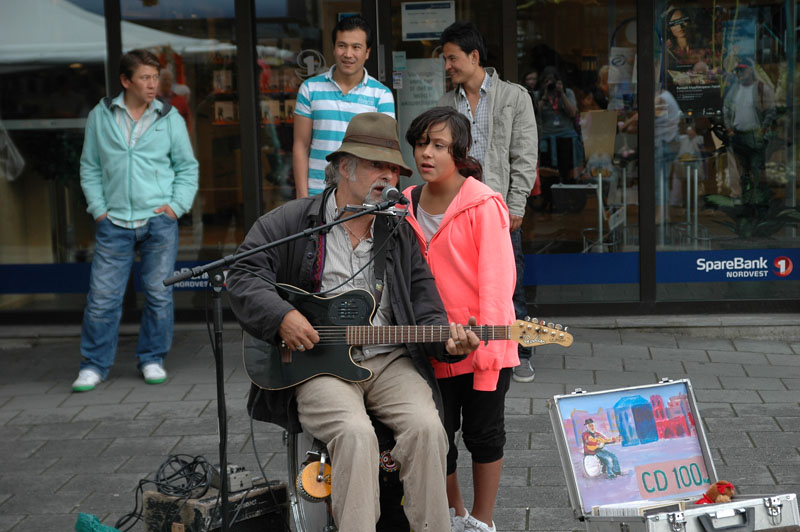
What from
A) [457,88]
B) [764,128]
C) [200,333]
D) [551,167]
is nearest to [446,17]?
[551,167]

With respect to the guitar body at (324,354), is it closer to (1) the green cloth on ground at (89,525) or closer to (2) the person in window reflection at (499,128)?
(1) the green cloth on ground at (89,525)

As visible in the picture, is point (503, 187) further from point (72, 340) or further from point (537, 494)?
point (72, 340)

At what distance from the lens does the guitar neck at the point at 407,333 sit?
12.5ft

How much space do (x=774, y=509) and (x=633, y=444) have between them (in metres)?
0.57

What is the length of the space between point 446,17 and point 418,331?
4.25 metres

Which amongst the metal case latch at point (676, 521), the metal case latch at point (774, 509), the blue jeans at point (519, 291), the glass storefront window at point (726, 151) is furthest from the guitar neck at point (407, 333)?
the glass storefront window at point (726, 151)

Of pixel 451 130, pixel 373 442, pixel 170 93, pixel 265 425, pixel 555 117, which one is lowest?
pixel 265 425

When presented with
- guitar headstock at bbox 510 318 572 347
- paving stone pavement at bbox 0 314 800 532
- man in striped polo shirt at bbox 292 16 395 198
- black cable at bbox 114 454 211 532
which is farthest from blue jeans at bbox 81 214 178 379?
guitar headstock at bbox 510 318 572 347

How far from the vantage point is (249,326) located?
12.6 feet

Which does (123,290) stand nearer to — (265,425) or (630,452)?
(265,425)

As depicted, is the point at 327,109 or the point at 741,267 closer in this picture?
the point at 327,109

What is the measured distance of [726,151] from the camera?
7.53 metres

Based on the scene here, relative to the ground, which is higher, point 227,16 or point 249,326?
point 227,16

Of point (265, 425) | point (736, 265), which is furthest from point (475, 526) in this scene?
point (736, 265)
